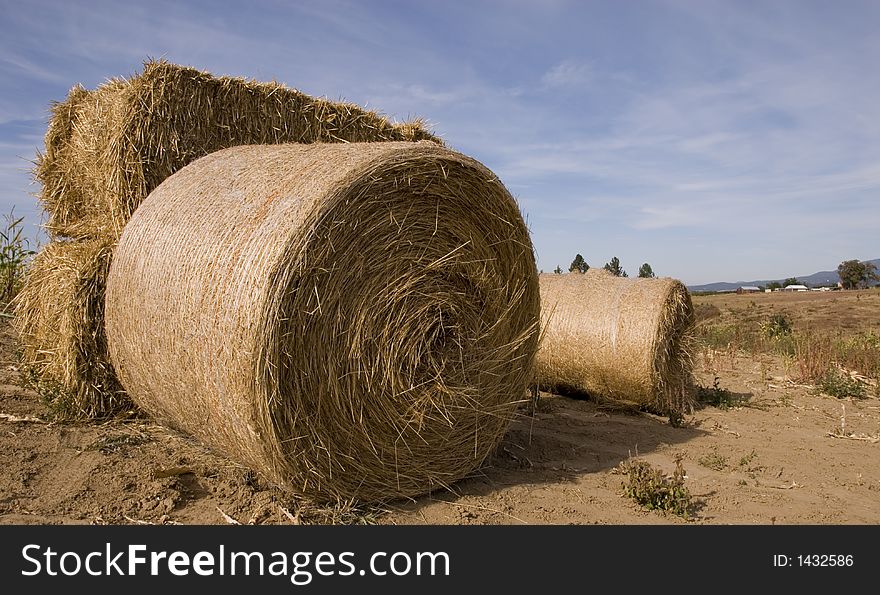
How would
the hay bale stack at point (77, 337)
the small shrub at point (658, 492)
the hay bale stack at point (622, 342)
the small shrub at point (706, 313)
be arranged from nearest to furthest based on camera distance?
the small shrub at point (658, 492)
the hay bale stack at point (77, 337)
the hay bale stack at point (622, 342)
the small shrub at point (706, 313)

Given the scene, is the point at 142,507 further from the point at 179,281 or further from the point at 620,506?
the point at 620,506

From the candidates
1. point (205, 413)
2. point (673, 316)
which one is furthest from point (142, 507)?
point (673, 316)

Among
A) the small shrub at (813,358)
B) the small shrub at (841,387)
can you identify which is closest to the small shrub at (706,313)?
the small shrub at (813,358)

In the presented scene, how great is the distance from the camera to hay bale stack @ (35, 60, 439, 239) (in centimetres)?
558

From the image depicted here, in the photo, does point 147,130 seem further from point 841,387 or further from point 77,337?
point 841,387

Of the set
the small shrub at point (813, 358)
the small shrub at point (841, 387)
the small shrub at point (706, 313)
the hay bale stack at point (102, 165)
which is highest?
the hay bale stack at point (102, 165)

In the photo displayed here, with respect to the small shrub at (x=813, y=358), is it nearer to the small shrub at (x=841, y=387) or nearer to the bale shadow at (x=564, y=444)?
the small shrub at (x=841, y=387)

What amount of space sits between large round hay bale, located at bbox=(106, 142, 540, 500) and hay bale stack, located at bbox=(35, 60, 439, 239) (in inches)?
28.2

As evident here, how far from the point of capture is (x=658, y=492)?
4.37 m

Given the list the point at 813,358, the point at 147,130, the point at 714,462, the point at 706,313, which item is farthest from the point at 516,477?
the point at 706,313

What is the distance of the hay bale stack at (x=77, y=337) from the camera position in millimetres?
5344

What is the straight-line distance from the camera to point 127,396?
18.3 feet

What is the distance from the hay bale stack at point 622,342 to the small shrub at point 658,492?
118 inches

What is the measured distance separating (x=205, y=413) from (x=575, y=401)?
208 inches
